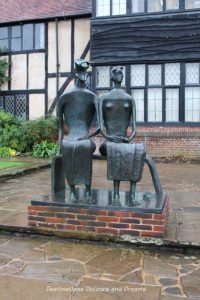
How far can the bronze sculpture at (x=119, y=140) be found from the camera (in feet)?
14.4

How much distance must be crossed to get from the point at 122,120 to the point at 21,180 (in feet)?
16.4

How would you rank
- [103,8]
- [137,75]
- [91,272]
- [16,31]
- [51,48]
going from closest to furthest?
1. [91,272]
2. [137,75]
3. [103,8]
4. [51,48]
5. [16,31]

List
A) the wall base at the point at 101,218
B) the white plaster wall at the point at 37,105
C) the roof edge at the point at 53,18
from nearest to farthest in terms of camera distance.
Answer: the wall base at the point at 101,218, the roof edge at the point at 53,18, the white plaster wall at the point at 37,105

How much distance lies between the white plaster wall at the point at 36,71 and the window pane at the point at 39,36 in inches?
15.5

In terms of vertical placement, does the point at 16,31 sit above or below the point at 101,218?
above

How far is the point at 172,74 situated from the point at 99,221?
10479mm

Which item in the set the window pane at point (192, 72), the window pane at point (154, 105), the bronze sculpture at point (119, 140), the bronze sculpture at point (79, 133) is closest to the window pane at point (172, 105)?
the window pane at point (154, 105)

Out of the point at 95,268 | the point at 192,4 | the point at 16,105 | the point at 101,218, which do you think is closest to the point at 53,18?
the point at 16,105

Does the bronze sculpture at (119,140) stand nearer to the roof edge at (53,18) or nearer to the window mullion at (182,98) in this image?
the window mullion at (182,98)

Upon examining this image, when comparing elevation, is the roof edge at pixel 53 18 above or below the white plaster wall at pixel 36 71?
above

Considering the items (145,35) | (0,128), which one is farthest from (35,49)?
(145,35)

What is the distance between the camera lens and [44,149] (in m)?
14.9

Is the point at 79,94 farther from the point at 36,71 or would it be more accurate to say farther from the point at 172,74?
the point at 36,71

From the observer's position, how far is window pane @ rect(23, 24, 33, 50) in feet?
55.1
